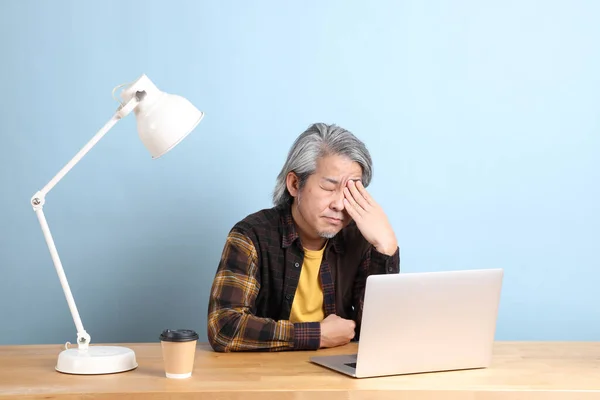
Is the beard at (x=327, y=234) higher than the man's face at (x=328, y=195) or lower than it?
lower

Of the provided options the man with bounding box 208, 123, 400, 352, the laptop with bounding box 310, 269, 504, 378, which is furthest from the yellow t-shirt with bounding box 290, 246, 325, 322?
the laptop with bounding box 310, 269, 504, 378

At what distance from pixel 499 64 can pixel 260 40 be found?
34.2 inches

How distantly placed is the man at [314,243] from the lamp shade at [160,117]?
0.55m

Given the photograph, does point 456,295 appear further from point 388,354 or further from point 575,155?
point 575,155

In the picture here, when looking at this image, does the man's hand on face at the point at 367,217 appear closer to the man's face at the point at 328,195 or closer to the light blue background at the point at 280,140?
the man's face at the point at 328,195

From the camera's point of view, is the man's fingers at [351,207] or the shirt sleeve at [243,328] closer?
the shirt sleeve at [243,328]

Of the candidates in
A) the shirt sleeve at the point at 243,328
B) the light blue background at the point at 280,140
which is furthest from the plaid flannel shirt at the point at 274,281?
the light blue background at the point at 280,140

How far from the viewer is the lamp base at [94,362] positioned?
1697 mm

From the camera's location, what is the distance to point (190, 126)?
5.58 feet

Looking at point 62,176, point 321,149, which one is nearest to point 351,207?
point 321,149

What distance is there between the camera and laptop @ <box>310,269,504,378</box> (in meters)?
1.67

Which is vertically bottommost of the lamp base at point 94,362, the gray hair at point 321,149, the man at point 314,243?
the lamp base at point 94,362

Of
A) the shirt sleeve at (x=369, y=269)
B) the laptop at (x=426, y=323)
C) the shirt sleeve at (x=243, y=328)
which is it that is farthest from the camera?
the shirt sleeve at (x=369, y=269)

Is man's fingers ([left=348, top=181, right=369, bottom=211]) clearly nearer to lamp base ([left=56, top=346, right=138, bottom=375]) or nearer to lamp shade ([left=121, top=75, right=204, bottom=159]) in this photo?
lamp shade ([left=121, top=75, right=204, bottom=159])
